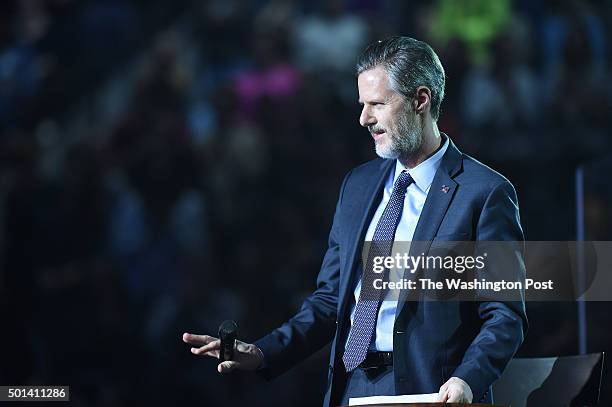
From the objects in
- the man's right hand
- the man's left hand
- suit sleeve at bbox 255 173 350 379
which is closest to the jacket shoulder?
suit sleeve at bbox 255 173 350 379

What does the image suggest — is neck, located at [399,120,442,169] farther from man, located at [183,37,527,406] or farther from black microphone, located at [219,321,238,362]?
black microphone, located at [219,321,238,362]

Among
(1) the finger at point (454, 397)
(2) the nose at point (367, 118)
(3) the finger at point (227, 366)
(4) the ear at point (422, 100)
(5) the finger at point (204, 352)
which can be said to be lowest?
(1) the finger at point (454, 397)

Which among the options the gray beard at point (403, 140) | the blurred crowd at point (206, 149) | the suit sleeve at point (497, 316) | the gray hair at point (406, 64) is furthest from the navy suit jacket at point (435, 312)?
the blurred crowd at point (206, 149)

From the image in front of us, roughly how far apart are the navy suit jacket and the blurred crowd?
2.99 metres

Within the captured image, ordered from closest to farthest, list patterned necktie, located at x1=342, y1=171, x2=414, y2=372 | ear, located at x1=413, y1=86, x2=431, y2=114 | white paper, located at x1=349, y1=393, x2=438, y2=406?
white paper, located at x1=349, y1=393, x2=438, y2=406
patterned necktie, located at x1=342, y1=171, x2=414, y2=372
ear, located at x1=413, y1=86, x2=431, y2=114

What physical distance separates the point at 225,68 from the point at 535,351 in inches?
146

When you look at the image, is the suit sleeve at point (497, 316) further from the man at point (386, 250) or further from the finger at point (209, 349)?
the finger at point (209, 349)

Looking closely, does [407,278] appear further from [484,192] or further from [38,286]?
[38,286]

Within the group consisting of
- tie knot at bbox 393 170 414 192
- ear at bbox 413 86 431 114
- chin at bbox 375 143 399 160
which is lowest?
tie knot at bbox 393 170 414 192

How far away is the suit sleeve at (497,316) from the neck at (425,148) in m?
0.27

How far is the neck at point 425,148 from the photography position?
10.1 feet

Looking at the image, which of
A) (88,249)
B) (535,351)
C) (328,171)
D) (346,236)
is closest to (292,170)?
(328,171)

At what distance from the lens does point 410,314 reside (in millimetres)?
2838

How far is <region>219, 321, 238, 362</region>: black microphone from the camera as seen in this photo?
2721 mm
